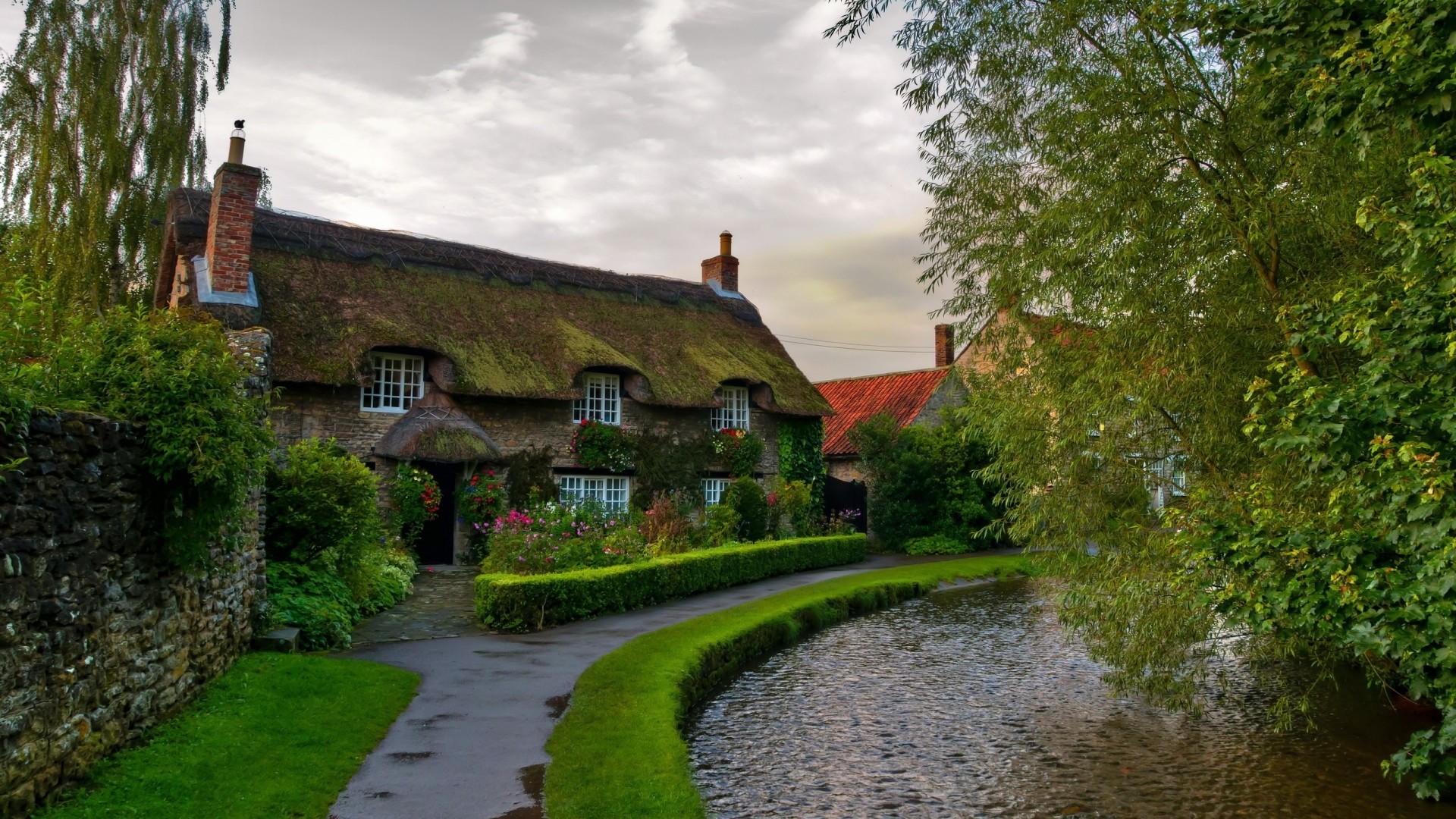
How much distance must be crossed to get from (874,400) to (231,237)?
20230 mm

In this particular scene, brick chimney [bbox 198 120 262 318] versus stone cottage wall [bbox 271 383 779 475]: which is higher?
brick chimney [bbox 198 120 262 318]

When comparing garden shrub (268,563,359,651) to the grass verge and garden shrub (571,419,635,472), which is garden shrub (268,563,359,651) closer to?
the grass verge

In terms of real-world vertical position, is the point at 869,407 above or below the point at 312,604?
above

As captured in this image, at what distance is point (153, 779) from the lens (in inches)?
221

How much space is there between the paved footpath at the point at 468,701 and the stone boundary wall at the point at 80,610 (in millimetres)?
1568

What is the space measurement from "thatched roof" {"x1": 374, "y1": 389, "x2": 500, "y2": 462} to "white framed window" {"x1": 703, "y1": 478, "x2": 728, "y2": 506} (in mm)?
5882

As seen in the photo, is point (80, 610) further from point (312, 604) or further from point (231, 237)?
point (231, 237)

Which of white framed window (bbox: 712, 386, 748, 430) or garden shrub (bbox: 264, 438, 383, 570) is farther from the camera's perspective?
white framed window (bbox: 712, 386, 748, 430)

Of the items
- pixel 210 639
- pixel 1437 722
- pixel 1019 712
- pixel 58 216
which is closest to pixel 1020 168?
pixel 1019 712

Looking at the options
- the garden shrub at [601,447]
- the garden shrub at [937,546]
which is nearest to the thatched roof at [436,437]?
the garden shrub at [601,447]

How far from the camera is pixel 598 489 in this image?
67.9ft

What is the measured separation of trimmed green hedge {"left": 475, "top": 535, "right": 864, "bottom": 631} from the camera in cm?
1251

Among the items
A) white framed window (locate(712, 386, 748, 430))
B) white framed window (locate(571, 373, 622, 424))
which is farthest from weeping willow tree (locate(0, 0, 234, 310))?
white framed window (locate(712, 386, 748, 430))

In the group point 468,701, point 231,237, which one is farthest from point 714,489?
point 468,701
